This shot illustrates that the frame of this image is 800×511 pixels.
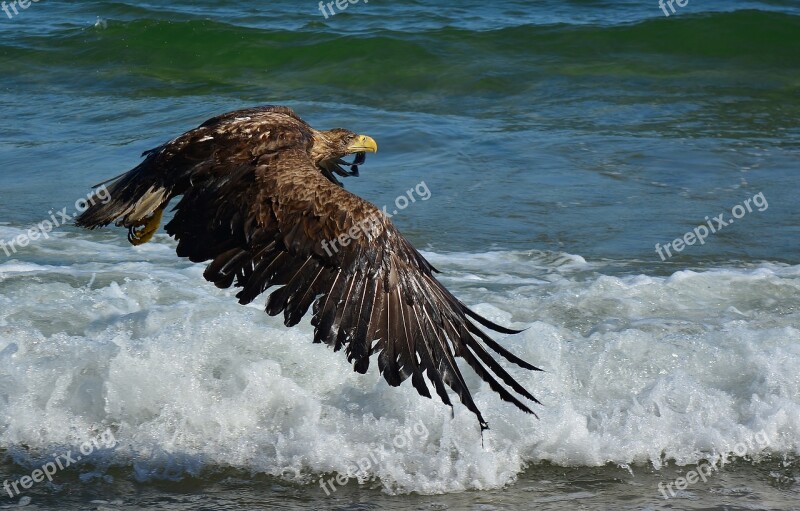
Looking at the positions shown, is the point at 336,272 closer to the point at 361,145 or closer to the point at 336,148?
the point at 336,148

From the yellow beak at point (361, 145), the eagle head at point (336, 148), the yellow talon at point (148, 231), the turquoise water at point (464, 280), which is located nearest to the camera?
the turquoise water at point (464, 280)

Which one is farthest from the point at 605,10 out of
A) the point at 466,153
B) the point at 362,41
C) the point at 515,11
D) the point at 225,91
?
the point at 466,153

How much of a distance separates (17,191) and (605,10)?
9.39 m

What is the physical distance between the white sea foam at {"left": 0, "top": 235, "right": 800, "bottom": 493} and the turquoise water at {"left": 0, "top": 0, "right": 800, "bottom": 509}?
0.6 inches

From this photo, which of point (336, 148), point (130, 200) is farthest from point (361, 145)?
point (130, 200)

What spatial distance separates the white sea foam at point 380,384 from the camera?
490cm

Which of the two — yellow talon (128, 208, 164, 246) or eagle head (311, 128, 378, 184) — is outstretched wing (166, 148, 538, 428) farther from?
eagle head (311, 128, 378, 184)

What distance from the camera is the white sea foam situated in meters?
4.90

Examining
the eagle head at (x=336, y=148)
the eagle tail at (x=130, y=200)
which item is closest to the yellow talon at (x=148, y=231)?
the eagle tail at (x=130, y=200)

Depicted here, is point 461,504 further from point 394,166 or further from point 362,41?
point 362,41

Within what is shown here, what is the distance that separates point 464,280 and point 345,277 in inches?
108

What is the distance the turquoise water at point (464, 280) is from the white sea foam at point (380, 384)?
0.6 inches

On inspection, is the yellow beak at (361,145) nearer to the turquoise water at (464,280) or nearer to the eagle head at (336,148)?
the eagle head at (336,148)

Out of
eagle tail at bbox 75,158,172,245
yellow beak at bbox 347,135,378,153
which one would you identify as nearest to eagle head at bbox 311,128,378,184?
yellow beak at bbox 347,135,378,153
